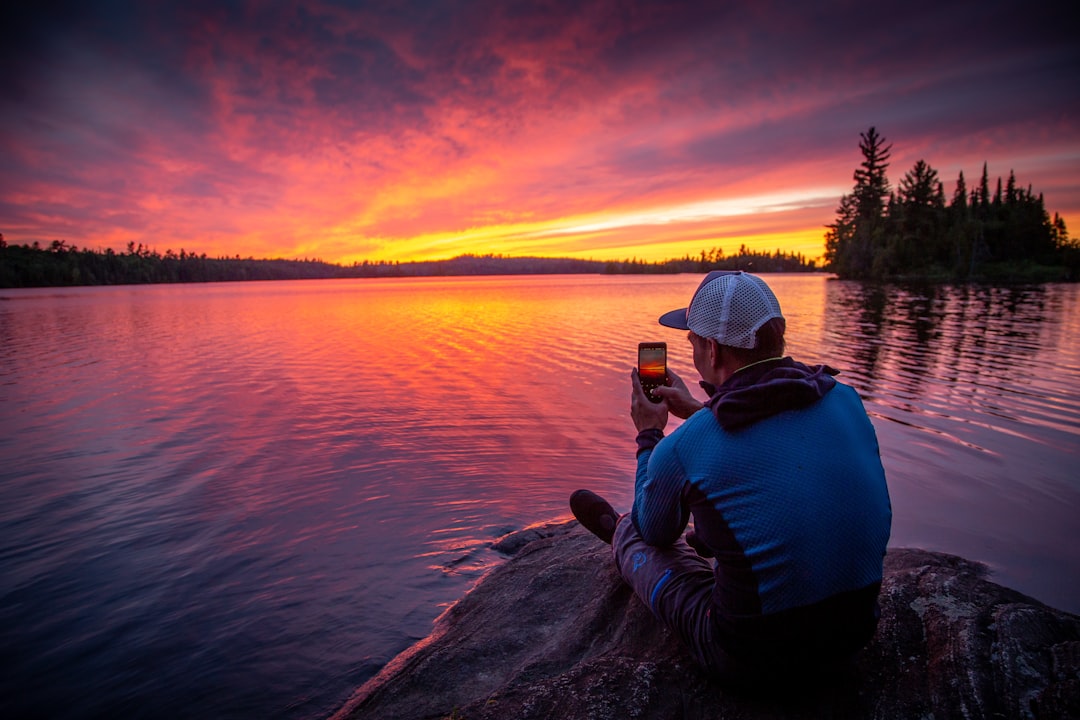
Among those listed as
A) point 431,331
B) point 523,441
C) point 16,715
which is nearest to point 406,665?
point 16,715

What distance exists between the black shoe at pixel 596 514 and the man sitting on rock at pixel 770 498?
1426mm

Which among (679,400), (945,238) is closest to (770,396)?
(679,400)

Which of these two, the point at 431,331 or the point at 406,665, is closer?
the point at 406,665

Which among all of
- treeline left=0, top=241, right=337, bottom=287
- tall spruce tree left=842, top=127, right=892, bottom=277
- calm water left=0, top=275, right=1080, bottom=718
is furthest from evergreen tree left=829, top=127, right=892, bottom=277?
treeline left=0, top=241, right=337, bottom=287

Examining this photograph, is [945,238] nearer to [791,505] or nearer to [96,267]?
[791,505]

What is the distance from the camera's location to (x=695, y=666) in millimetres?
2961

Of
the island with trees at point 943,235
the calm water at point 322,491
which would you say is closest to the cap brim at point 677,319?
the calm water at point 322,491

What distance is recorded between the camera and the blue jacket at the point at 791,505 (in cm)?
225

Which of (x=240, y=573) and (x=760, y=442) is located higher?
(x=760, y=442)

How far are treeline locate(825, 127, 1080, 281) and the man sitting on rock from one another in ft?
294

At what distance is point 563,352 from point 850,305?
29540mm

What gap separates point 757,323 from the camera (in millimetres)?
2633

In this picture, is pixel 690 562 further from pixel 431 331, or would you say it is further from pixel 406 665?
pixel 431 331

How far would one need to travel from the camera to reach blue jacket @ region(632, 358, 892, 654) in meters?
2.25
